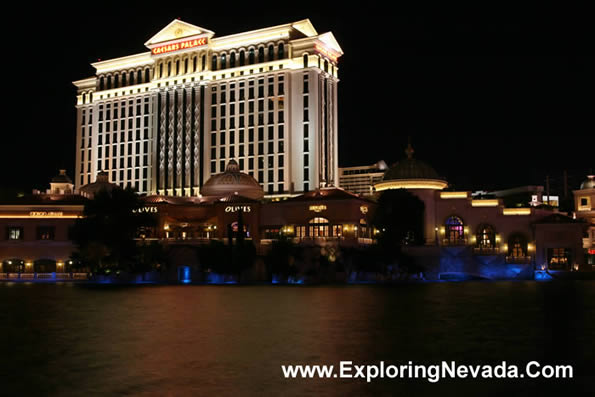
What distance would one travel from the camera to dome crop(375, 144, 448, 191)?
3226 inches

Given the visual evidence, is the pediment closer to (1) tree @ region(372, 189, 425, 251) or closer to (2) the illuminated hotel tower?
(2) the illuminated hotel tower

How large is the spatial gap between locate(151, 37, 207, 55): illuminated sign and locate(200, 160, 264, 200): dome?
3292 cm

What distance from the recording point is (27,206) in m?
82.5

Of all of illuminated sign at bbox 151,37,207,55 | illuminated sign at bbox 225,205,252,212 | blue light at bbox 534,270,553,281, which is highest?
illuminated sign at bbox 151,37,207,55

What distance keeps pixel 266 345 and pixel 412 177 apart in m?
63.9

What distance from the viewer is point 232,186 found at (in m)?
90.8

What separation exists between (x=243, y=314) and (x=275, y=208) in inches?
2024

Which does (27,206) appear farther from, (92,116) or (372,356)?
(372,356)

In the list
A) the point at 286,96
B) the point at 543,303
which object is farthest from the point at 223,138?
the point at 543,303

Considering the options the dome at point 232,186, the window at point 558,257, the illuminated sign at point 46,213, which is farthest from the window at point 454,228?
the illuminated sign at point 46,213

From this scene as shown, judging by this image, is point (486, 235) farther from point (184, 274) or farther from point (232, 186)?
point (184, 274)

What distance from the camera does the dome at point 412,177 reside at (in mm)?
81938

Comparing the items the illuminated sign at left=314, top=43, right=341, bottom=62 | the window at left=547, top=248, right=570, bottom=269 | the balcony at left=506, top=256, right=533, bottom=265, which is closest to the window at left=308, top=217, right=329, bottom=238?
the balcony at left=506, top=256, right=533, bottom=265

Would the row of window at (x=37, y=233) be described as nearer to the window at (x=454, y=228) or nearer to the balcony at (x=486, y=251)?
the window at (x=454, y=228)
